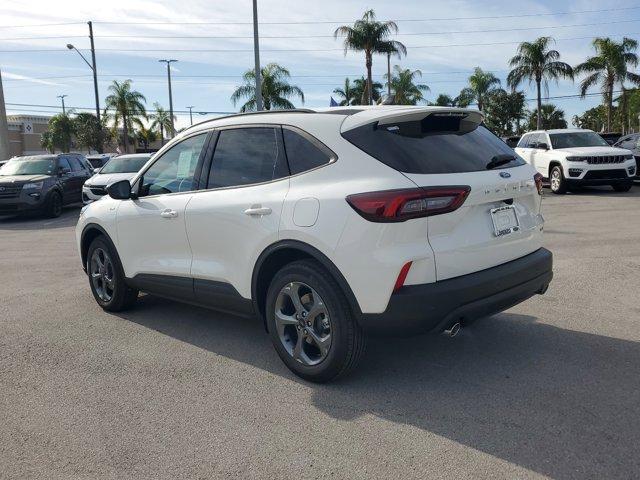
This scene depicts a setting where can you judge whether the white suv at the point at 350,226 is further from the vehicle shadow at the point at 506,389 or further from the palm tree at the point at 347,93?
the palm tree at the point at 347,93

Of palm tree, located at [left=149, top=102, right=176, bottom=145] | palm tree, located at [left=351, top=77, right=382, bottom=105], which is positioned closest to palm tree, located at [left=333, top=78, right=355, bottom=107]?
palm tree, located at [left=351, top=77, right=382, bottom=105]

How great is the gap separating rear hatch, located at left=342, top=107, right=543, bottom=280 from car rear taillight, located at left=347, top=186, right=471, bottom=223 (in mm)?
49

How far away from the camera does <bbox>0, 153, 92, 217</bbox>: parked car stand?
48.4ft

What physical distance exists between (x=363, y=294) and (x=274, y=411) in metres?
0.89

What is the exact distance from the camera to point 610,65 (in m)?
37.4

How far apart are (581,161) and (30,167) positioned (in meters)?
14.6

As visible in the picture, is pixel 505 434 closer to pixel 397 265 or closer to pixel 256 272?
pixel 397 265

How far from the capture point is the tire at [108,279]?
5570 millimetres

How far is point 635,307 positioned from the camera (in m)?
5.34

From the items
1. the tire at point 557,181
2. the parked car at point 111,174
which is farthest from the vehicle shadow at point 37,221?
the tire at point 557,181

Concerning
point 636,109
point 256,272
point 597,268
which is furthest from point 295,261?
point 636,109

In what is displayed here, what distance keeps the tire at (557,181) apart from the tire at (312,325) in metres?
13.5

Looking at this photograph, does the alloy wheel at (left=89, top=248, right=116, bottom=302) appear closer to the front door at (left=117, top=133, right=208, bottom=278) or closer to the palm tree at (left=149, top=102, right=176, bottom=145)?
the front door at (left=117, top=133, right=208, bottom=278)

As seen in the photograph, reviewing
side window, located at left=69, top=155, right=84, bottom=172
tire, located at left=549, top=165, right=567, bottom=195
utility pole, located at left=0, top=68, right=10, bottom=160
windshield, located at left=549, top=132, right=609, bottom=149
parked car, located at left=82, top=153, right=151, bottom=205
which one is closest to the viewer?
parked car, located at left=82, top=153, right=151, bottom=205
